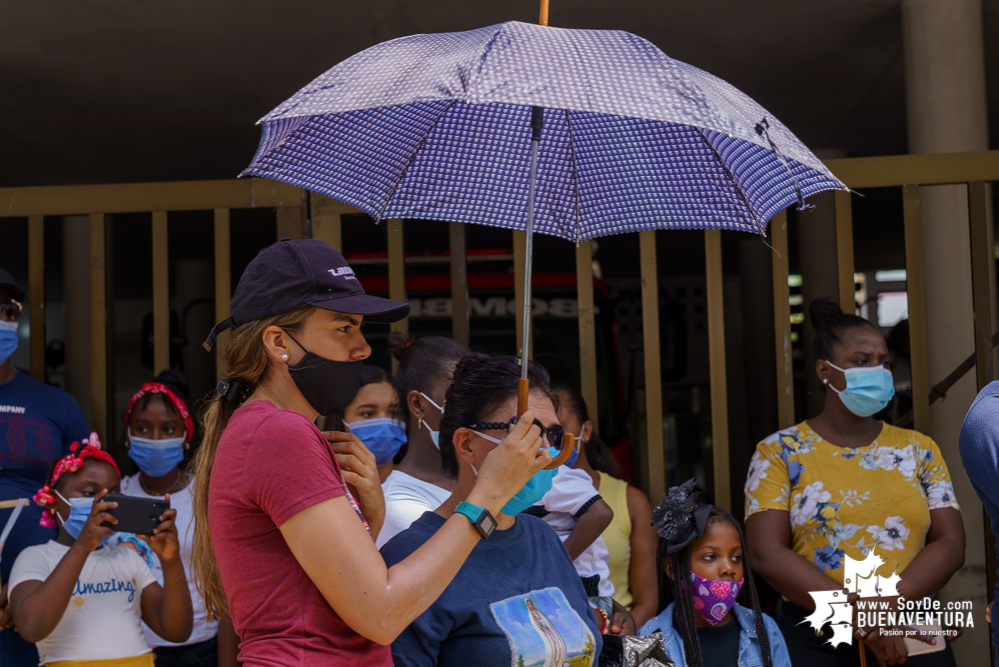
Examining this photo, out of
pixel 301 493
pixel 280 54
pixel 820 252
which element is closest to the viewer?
pixel 301 493

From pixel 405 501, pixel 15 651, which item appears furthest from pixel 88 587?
pixel 405 501

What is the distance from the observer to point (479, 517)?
5.90 feet

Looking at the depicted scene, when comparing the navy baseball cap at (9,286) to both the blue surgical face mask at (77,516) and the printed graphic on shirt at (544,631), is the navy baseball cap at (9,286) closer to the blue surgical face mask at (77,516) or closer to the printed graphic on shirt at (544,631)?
the blue surgical face mask at (77,516)

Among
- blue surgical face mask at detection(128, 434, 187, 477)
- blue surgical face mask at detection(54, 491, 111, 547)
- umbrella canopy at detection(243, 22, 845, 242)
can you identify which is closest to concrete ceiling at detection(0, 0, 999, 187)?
Answer: blue surgical face mask at detection(128, 434, 187, 477)

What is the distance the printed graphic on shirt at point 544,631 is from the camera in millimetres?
2070

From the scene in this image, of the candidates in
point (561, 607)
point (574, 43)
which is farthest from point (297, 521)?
point (574, 43)

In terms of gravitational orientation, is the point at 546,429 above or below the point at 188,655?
above

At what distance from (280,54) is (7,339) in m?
2.86

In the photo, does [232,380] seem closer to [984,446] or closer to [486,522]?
[486,522]

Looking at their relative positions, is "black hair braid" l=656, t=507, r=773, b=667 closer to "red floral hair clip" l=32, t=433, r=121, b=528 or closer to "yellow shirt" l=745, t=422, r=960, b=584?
"yellow shirt" l=745, t=422, r=960, b=584

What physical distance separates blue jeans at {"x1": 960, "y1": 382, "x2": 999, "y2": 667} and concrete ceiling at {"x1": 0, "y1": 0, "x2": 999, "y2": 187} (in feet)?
11.9

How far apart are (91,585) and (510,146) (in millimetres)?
2135

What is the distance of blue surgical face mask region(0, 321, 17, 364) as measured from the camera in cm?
376

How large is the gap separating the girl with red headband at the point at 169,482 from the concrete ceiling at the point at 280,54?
240 cm
